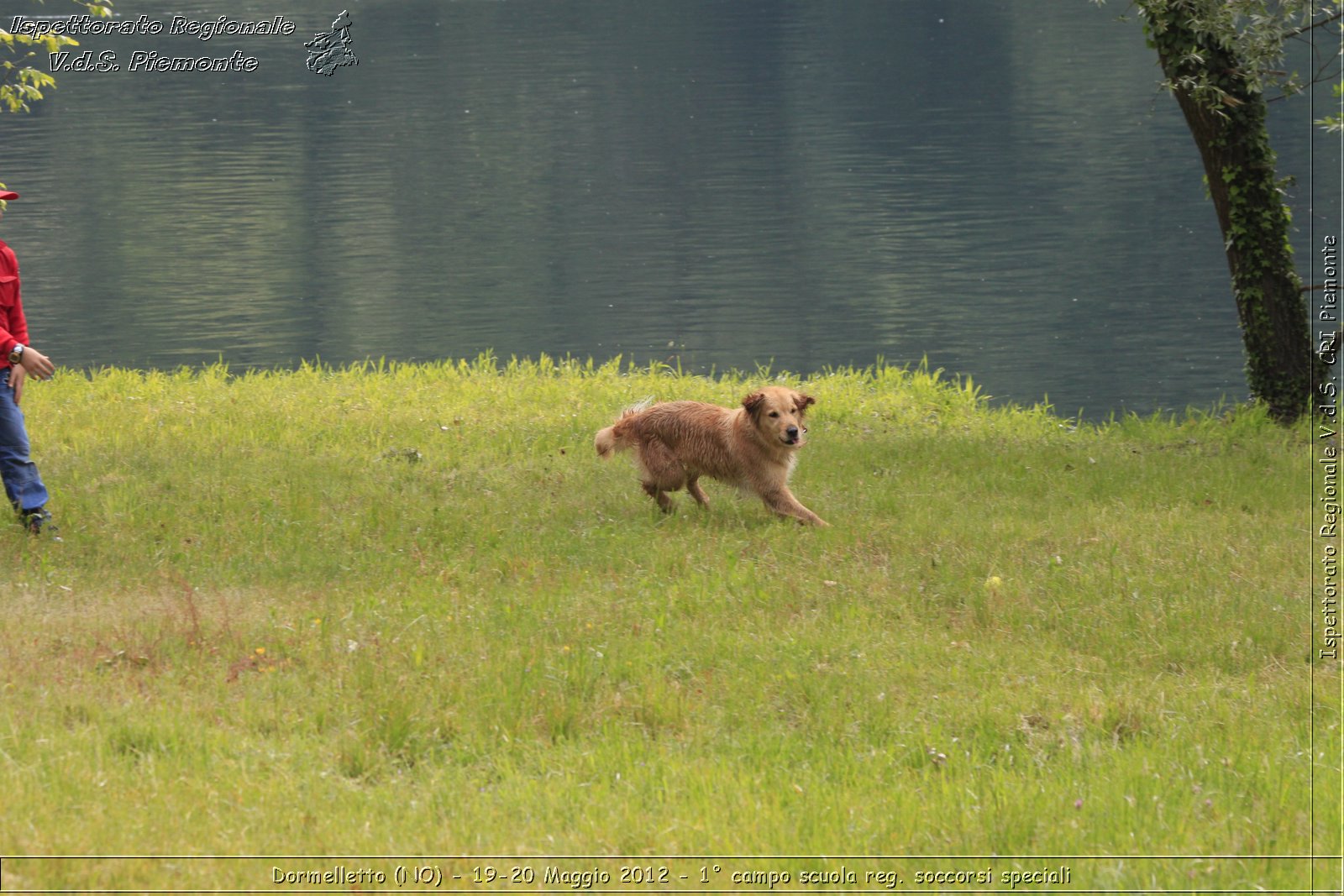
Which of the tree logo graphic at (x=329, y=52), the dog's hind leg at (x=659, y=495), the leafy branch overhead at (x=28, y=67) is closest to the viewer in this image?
the dog's hind leg at (x=659, y=495)

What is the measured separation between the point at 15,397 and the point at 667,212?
2860 cm

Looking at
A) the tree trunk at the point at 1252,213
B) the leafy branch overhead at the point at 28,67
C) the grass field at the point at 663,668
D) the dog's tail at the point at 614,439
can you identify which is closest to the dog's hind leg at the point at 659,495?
the grass field at the point at 663,668

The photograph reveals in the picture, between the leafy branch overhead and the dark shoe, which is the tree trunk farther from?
the dark shoe

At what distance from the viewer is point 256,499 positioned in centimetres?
1148

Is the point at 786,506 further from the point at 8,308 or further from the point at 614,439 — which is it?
the point at 8,308

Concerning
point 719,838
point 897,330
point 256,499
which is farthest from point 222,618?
point 897,330

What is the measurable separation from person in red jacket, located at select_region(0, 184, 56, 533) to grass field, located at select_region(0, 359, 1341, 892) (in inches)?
13.1

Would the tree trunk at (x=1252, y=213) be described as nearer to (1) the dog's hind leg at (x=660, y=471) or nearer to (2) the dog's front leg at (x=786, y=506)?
(2) the dog's front leg at (x=786, y=506)

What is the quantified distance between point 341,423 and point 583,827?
403 inches

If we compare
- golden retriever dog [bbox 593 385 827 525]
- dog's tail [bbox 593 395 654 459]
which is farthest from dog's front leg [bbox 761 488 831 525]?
dog's tail [bbox 593 395 654 459]

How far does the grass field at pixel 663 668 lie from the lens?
5543 millimetres

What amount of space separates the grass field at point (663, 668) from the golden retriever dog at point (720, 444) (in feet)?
1.07

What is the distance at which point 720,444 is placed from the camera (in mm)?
11109

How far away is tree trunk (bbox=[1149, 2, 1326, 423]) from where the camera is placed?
14.3 meters
